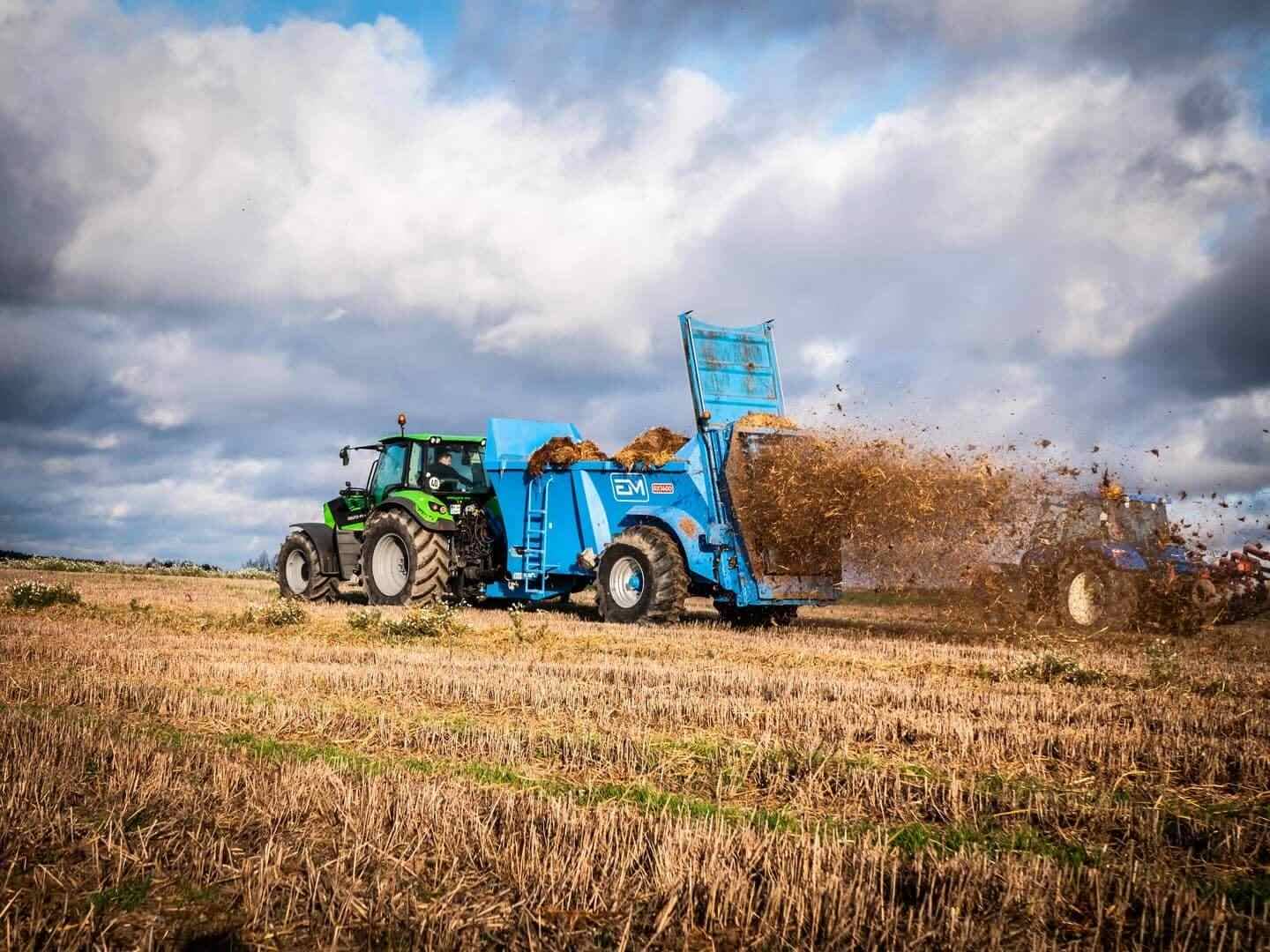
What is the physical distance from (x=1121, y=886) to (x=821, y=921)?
103 cm

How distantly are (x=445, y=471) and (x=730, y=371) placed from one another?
4642 millimetres

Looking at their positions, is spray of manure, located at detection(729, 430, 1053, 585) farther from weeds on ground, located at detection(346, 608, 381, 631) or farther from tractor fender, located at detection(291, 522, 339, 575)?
tractor fender, located at detection(291, 522, 339, 575)

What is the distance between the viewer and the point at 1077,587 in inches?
467

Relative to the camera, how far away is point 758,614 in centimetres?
1341

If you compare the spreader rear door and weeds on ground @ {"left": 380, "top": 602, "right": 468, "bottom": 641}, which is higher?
the spreader rear door

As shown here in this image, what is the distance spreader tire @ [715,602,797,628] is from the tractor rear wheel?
387 centimetres

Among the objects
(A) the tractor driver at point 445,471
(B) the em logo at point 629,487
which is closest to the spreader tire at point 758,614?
(B) the em logo at point 629,487

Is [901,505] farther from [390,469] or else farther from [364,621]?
[390,469]

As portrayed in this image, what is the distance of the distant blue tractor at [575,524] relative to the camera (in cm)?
1164

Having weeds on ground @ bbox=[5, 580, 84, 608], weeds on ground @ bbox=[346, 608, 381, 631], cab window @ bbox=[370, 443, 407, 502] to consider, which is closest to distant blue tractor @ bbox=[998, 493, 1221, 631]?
weeds on ground @ bbox=[346, 608, 381, 631]

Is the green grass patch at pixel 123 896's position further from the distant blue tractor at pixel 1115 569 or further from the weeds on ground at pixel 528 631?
the distant blue tractor at pixel 1115 569

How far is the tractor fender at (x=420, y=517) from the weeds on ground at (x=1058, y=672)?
8258mm

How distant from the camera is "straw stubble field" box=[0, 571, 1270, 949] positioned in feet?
10.8

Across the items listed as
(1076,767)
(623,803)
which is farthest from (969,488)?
(623,803)
